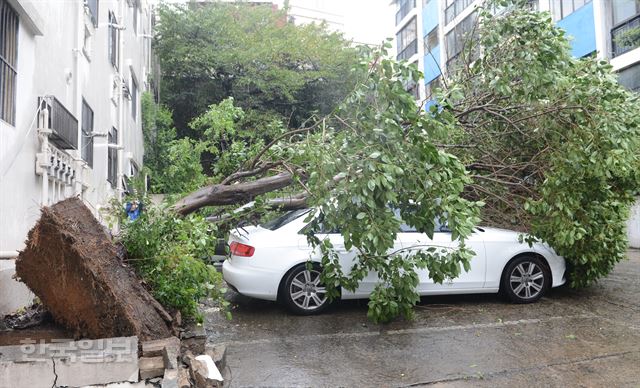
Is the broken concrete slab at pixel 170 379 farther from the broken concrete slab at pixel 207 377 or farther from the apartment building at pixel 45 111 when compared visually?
the apartment building at pixel 45 111

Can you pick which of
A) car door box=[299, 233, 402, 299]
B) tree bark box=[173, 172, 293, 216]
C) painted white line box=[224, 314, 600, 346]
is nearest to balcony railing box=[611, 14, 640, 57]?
painted white line box=[224, 314, 600, 346]

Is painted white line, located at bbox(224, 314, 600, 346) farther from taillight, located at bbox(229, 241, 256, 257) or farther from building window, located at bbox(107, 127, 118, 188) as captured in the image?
building window, located at bbox(107, 127, 118, 188)

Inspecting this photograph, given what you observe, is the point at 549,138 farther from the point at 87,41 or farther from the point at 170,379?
the point at 87,41

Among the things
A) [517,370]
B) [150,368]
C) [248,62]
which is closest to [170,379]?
[150,368]

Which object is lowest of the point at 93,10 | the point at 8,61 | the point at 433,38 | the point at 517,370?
the point at 517,370

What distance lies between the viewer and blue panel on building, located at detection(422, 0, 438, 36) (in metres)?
29.5

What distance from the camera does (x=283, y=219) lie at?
7008 millimetres

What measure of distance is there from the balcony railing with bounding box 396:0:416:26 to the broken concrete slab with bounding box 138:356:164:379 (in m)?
32.7

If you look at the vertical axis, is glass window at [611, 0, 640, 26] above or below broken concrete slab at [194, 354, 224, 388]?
above

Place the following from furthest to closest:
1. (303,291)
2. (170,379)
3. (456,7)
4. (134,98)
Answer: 1. (456,7)
2. (134,98)
3. (303,291)
4. (170,379)

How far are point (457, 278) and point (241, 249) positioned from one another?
287 cm

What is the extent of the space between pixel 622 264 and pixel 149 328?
34.4 ft

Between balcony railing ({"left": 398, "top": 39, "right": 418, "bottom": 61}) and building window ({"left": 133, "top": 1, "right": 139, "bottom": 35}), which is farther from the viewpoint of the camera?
balcony railing ({"left": 398, "top": 39, "right": 418, "bottom": 61})

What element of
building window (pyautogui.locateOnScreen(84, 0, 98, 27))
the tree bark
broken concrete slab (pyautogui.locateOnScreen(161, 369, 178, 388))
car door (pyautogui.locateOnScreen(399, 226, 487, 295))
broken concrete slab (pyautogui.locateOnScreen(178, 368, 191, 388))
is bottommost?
broken concrete slab (pyautogui.locateOnScreen(178, 368, 191, 388))
